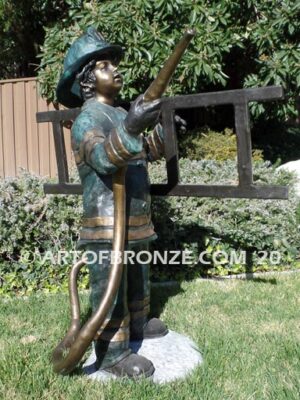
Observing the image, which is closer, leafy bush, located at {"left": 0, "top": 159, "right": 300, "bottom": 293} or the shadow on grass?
leafy bush, located at {"left": 0, "top": 159, "right": 300, "bottom": 293}

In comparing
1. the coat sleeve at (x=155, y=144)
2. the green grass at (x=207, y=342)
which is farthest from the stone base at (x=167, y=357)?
the coat sleeve at (x=155, y=144)

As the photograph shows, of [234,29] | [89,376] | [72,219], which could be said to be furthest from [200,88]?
[89,376]

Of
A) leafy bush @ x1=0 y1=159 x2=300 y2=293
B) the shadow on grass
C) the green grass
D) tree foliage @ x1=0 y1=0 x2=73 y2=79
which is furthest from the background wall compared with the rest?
the shadow on grass

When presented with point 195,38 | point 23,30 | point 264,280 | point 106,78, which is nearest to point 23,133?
point 23,30

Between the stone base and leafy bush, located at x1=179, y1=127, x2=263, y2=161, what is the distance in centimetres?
374

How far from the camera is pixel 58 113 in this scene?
113 inches

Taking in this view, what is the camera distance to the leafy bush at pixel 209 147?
6359mm

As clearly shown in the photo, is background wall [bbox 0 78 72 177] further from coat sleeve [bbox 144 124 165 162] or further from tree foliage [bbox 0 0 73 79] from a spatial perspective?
coat sleeve [bbox 144 124 165 162]

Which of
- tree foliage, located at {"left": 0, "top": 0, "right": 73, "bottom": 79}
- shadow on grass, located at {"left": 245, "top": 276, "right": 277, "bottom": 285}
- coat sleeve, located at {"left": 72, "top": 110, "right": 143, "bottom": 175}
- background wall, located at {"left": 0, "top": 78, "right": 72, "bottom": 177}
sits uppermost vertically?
tree foliage, located at {"left": 0, "top": 0, "right": 73, "bottom": 79}

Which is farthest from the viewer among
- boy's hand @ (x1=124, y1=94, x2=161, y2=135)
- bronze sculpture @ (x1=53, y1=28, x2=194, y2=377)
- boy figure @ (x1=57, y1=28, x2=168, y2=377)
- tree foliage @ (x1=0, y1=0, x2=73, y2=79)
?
tree foliage @ (x1=0, y1=0, x2=73, y2=79)

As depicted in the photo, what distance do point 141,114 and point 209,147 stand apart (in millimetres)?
4636

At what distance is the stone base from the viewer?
2451mm

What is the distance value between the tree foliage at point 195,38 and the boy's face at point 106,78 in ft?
9.97

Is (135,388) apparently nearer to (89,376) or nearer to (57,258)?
(89,376)
